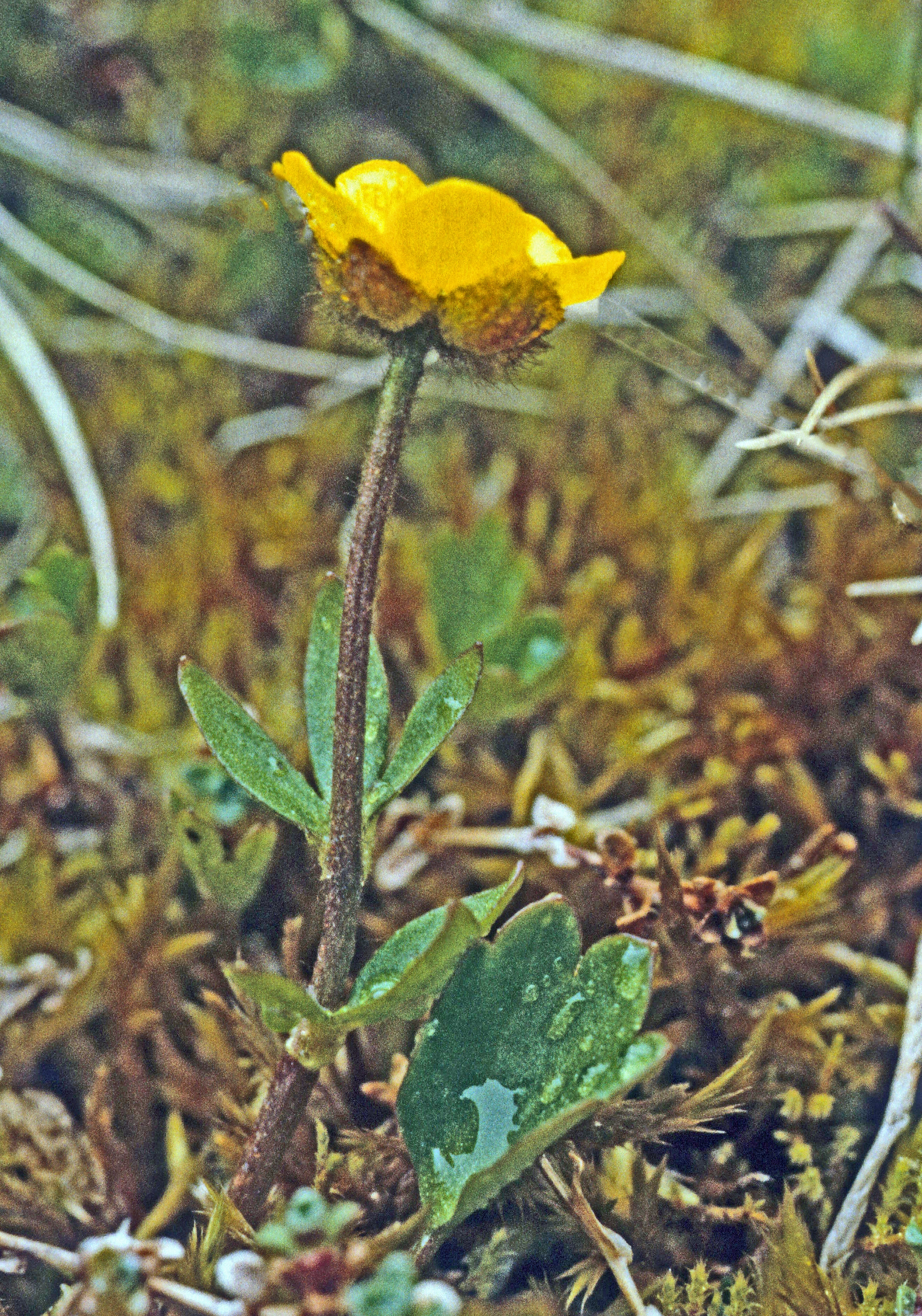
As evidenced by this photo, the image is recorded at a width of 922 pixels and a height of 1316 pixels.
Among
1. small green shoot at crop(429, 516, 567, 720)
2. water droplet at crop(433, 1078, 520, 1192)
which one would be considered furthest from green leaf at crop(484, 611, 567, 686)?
water droplet at crop(433, 1078, 520, 1192)

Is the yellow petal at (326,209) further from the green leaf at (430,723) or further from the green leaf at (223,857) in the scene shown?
the green leaf at (223,857)

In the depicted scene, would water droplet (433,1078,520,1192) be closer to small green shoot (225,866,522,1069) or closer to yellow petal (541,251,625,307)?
small green shoot (225,866,522,1069)

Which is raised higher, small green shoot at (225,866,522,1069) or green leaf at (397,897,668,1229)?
small green shoot at (225,866,522,1069)

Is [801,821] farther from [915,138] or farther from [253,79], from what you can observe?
[253,79]

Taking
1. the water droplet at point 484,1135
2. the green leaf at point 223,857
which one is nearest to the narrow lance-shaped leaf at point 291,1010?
the water droplet at point 484,1135

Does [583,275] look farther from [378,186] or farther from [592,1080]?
[592,1080]

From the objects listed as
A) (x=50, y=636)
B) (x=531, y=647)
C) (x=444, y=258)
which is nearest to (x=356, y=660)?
(x=444, y=258)
